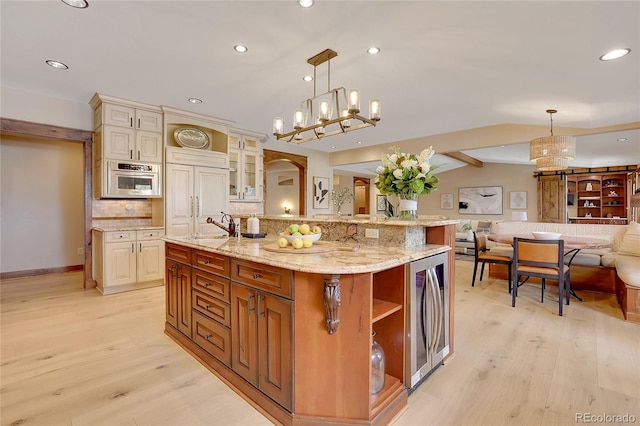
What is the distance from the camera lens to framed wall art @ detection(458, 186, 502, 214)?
9.94 metres

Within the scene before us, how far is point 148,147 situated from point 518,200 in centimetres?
999

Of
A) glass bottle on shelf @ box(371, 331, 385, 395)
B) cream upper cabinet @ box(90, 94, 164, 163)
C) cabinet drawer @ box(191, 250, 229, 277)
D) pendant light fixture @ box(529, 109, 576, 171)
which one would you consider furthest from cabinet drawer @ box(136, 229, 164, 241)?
pendant light fixture @ box(529, 109, 576, 171)

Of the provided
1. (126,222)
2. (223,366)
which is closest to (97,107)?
(126,222)

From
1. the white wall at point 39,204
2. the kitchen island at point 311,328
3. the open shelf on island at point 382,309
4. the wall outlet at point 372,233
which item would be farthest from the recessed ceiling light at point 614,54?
the white wall at point 39,204

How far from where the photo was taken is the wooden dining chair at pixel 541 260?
3.42 meters

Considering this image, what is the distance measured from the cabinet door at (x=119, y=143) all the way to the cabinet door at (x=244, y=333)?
3.24 meters

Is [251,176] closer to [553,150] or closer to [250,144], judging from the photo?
[250,144]

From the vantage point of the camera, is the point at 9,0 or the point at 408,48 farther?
the point at 408,48

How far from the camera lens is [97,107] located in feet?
13.7

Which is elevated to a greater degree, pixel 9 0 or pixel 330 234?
pixel 9 0

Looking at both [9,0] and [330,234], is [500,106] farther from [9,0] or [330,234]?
[9,0]

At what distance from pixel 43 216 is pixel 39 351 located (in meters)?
3.70

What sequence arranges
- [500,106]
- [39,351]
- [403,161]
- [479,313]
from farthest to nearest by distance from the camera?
[500,106], [479,313], [39,351], [403,161]

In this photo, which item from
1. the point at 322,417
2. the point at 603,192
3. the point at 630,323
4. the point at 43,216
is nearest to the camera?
the point at 322,417
